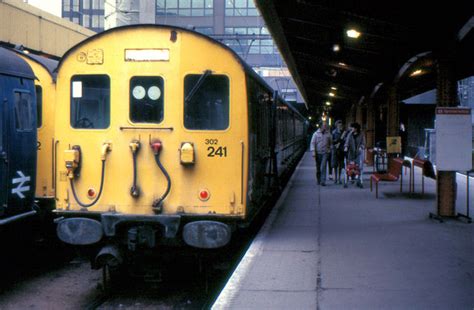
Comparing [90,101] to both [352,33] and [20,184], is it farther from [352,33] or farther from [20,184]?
[352,33]

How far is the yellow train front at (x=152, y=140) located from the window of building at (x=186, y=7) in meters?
55.8

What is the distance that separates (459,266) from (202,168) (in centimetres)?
317

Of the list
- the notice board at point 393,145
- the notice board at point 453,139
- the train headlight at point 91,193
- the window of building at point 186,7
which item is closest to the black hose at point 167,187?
the train headlight at point 91,193

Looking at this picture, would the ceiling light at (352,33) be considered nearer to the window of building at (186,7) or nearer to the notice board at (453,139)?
the notice board at (453,139)

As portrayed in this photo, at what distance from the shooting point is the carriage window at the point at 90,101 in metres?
8.75

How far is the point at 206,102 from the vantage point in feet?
28.3

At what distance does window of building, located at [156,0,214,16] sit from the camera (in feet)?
210

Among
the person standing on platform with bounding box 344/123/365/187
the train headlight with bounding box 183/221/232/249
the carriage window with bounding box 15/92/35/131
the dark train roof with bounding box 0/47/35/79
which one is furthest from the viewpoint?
the person standing on platform with bounding box 344/123/365/187

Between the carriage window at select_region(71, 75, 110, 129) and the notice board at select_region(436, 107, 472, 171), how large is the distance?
5513 millimetres

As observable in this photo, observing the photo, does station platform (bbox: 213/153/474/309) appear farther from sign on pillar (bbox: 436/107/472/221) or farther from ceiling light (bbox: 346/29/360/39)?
ceiling light (bbox: 346/29/360/39)

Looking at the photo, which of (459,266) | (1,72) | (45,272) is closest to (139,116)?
(1,72)

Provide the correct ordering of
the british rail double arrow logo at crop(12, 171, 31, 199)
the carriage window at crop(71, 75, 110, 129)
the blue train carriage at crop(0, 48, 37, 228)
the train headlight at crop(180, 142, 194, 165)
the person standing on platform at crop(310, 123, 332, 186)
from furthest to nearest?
the person standing on platform at crop(310, 123, 332, 186) → the british rail double arrow logo at crop(12, 171, 31, 199) → the blue train carriage at crop(0, 48, 37, 228) → the carriage window at crop(71, 75, 110, 129) → the train headlight at crop(180, 142, 194, 165)

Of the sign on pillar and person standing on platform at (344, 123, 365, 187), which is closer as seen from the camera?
the sign on pillar

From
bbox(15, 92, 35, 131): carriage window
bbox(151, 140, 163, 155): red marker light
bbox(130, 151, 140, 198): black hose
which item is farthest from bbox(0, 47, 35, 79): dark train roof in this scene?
bbox(151, 140, 163, 155): red marker light
